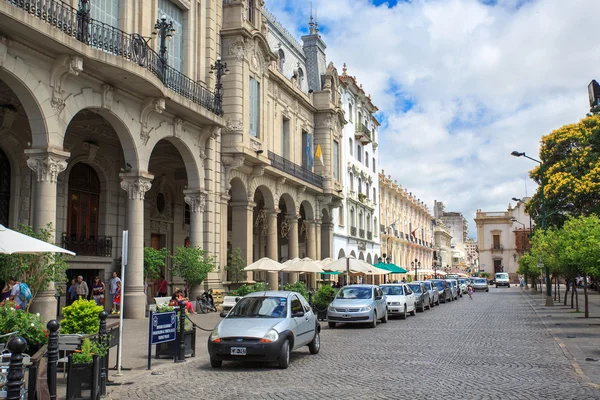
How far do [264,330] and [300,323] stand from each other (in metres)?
1.46

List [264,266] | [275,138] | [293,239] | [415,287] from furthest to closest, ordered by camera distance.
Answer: [293,239], [275,138], [415,287], [264,266]

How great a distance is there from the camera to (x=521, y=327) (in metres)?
22.0

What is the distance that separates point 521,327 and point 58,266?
15242mm

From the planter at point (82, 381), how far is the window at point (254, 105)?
72.6 ft

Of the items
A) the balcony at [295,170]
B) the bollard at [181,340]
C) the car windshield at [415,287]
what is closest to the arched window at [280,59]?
the balcony at [295,170]

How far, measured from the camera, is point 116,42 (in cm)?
2009

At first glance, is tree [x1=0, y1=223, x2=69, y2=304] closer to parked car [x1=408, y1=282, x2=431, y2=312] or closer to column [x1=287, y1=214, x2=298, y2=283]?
parked car [x1=408, y1=282, x2=431, y2=312]

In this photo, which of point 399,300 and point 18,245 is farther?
point 399,300

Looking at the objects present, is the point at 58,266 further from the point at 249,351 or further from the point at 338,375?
the point at 338,375

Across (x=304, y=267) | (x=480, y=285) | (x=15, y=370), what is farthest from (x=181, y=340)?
(x=480, y=285)

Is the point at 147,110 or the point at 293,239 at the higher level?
the point at 147,110

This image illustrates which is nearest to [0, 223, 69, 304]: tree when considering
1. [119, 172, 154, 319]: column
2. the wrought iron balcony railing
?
[119, 172, 154, 319]: column

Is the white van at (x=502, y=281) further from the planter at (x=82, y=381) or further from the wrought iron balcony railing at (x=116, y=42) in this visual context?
the planter at (x=82, y=381)

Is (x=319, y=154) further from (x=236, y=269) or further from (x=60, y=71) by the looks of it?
(x=60, y=71)
